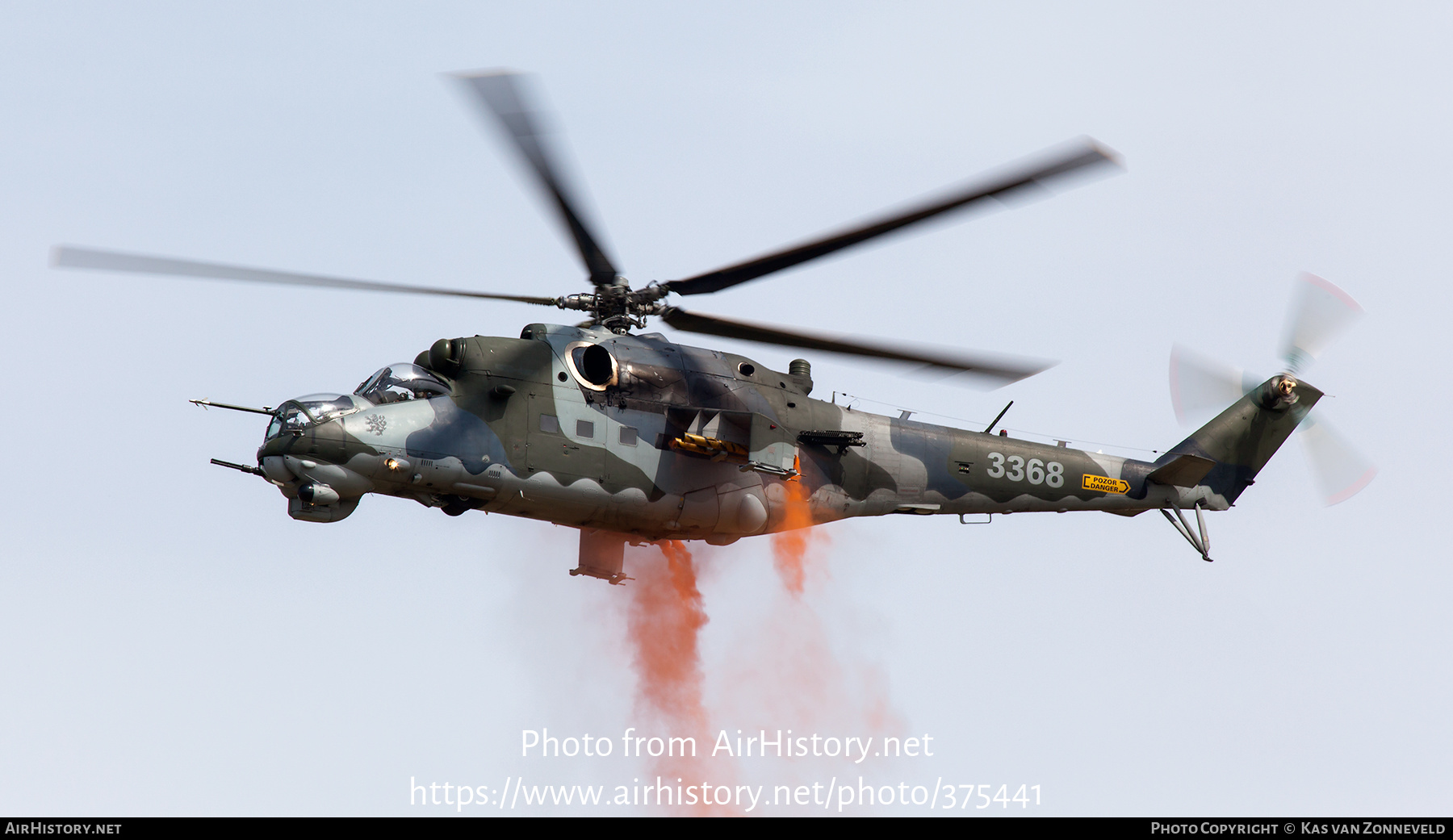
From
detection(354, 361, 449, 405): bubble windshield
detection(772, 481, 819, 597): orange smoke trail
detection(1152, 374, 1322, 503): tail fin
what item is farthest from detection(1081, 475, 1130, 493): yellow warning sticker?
detection(354, 361, 449, 405): bubble windshield

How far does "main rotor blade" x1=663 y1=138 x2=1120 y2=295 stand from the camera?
18.4 meters

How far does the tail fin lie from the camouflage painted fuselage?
2.54 metres

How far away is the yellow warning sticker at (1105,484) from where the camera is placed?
2675cm

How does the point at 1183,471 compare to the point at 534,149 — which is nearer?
the point at 534,149

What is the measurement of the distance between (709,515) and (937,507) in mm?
4414

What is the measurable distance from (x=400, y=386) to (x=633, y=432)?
138 inches

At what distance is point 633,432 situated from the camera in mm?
22688

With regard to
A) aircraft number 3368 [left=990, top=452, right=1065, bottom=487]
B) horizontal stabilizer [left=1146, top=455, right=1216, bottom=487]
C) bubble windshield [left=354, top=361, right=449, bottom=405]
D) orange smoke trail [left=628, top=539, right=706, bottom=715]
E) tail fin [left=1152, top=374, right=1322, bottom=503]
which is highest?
tail fin [left=1152, top=374, right=1322, bottom=503]

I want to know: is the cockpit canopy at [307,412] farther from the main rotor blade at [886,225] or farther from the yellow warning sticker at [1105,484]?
the yellow warning sticker at [1105,484]

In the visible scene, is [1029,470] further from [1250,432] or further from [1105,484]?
[1250,432]

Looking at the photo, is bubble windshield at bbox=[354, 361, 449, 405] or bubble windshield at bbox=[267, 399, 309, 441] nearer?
bubble windshield at bbox=[267, 399, 309, 441]

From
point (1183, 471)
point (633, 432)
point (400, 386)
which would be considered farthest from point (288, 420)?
point (1183, 471)

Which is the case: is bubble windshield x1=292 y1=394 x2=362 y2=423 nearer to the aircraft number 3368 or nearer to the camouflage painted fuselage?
the camouflage painted fuselage
